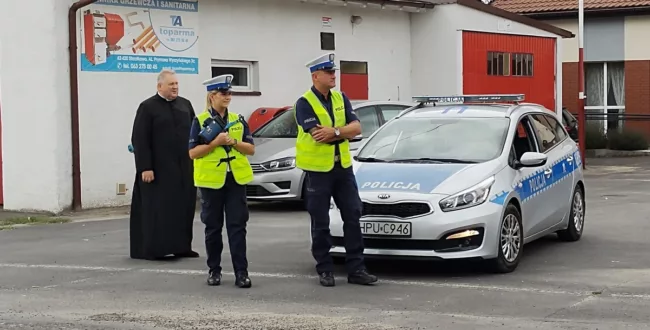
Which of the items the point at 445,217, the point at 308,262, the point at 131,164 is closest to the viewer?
the point at 445,217

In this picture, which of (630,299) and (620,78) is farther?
(620,78)

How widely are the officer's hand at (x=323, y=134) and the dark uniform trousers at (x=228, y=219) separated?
0.80 metres

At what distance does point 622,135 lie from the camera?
29.5 metres

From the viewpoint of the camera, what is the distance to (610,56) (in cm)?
3259

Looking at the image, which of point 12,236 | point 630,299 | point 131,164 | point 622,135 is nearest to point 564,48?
point 622,135

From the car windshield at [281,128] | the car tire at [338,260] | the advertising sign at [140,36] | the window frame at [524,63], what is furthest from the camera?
the window frame at [524,63]

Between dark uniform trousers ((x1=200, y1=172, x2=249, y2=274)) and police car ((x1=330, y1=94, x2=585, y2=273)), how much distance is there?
0.90 metres

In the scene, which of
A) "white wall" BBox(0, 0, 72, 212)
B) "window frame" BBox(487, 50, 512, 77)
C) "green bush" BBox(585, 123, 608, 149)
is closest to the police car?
"white wall" BBox(0, 0, 72, 212)

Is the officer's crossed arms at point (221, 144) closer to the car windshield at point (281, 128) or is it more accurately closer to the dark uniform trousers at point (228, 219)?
the dark uniform trousers at point (228, 219)

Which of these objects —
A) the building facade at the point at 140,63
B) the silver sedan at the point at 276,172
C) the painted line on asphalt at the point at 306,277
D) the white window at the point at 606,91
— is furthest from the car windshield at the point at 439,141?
the white window at the point at 606,91

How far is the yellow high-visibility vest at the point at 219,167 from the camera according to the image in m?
9.00

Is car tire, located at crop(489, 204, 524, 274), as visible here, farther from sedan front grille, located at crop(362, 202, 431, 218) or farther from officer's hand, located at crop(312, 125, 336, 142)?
officer's hand, located at crop(312, 125, 336, 142)

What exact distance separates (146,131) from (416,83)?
1257cm

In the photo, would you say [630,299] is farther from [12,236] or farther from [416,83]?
[416,83]
